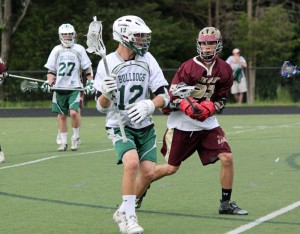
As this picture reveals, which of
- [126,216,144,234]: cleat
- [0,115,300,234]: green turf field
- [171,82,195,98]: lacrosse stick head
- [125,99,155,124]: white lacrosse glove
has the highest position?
[171,82,195,98]: lacrosse stick head

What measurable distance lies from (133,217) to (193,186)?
3217 millimetres

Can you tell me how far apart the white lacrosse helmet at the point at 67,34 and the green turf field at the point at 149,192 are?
1728 mm

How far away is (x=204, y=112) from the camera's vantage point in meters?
9.57

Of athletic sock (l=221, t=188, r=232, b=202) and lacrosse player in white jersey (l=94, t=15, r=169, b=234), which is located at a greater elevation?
lacrosse player in white jersey (l=94, t=15, r=169, b=234)

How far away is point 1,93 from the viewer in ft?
99.7

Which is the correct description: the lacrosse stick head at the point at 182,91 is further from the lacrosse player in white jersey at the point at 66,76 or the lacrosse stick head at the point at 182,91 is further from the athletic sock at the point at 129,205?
→ the lacrosse player in white jersey at the point at 66,76

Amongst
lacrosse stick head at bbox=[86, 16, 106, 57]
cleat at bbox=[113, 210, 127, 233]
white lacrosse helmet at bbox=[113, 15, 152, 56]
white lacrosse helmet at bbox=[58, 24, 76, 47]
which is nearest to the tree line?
white lacrosse helmet at bbox=[58, 24, 76, 47]

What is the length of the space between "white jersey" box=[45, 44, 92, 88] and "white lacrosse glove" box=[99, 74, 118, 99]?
8348mm

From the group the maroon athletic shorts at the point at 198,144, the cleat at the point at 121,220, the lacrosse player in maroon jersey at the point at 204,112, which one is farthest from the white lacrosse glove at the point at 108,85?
the maroon athletic shorts at the point at 198,144

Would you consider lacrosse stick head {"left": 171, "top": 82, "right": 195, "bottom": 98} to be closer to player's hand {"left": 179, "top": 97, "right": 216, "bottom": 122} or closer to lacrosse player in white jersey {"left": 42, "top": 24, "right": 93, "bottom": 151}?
player's hand {"left": 179, "top": 97, "right": 216, "bottom": 122}

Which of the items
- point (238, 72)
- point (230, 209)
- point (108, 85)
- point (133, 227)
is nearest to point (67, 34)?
point (230, 209)

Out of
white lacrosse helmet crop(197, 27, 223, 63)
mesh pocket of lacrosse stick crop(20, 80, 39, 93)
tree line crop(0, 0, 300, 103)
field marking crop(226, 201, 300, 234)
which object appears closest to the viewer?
field marking crop(226, 201, 300, 234)

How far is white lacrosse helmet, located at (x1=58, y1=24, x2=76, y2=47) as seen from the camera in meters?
16.4

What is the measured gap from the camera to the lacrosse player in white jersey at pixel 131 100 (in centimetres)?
845
